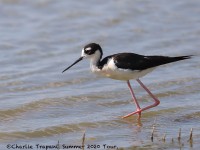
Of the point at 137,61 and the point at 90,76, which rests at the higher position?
the point at 137,61

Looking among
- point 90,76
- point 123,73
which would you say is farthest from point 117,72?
point 90,76

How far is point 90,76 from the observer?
1034 cm

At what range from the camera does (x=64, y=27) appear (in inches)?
518

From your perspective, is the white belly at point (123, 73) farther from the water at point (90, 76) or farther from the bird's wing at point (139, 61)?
the water at point (90, 76)

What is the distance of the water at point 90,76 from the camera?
25.8 feet

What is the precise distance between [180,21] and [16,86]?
4884 mm

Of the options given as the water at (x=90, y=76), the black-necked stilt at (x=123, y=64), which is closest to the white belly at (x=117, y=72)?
the black-necked stilt at (x=123, y=64)

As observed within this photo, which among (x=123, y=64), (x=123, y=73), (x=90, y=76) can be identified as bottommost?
(x=90, y=76)

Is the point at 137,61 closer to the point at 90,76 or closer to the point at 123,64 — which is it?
the point at 123,64

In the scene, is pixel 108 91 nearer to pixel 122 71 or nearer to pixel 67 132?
pixel 122 71

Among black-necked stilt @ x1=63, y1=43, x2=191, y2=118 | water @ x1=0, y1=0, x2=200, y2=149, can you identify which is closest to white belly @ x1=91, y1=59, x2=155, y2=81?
black-necked stilt @ x1=63, y1=43, x2=191, y2=118

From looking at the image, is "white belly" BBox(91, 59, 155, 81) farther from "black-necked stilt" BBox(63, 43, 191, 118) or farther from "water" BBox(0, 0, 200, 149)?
"water" BBox(0, 0, 200, 149)

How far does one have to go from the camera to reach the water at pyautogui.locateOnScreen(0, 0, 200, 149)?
309 inches

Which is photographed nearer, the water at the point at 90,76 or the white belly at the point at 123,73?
the water at the point at 90,76
